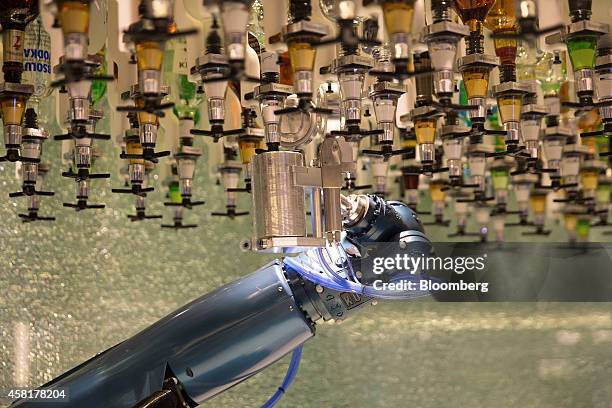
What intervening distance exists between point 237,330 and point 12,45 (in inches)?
38.6

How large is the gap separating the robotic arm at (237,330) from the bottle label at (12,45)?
0.82 meters

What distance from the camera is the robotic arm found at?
2992 mm

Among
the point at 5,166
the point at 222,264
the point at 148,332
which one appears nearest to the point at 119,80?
the point at 148,332

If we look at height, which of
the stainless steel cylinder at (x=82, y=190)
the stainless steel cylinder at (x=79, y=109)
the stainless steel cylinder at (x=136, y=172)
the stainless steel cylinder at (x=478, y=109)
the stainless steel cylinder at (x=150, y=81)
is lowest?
the stainless steel cylinder at (x=82, y=190)

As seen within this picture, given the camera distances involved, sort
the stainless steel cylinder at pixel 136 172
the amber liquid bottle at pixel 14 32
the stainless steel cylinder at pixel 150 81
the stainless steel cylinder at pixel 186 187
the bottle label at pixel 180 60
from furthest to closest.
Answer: the stainless steel cylinder at pixel 186 187 < the stainless steel cylinder at pixel 136 172 < the bottle label at pixel 180 60 < the amber liquid bottle at pixel 14 32 < the stainless steel cylinder at pixel 150 81

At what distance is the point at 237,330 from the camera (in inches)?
118

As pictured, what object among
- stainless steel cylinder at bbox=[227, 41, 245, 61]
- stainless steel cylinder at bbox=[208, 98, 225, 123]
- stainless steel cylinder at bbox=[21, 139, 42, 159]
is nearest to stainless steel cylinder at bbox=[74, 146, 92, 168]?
stainless steel cylinder at bbox=[21, 139, 42, 159]

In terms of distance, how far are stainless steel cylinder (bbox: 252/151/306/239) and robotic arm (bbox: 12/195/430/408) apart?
16.0 inches

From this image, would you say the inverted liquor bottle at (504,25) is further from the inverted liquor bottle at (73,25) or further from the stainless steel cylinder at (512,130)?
the inverted liquor bottle at (73,25)

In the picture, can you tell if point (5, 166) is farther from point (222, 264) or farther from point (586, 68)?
point (586, 68)

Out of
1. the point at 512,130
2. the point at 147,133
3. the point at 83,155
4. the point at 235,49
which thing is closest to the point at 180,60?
the point at 147,133

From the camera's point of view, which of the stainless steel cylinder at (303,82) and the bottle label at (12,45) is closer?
the stainless steel cylinder at (303,82)

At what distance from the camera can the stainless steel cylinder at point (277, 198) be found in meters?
2.57

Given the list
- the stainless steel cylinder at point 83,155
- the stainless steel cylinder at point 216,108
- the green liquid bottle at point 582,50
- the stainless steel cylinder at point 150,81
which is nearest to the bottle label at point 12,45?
the stainless steel cylinder at point 83,155
